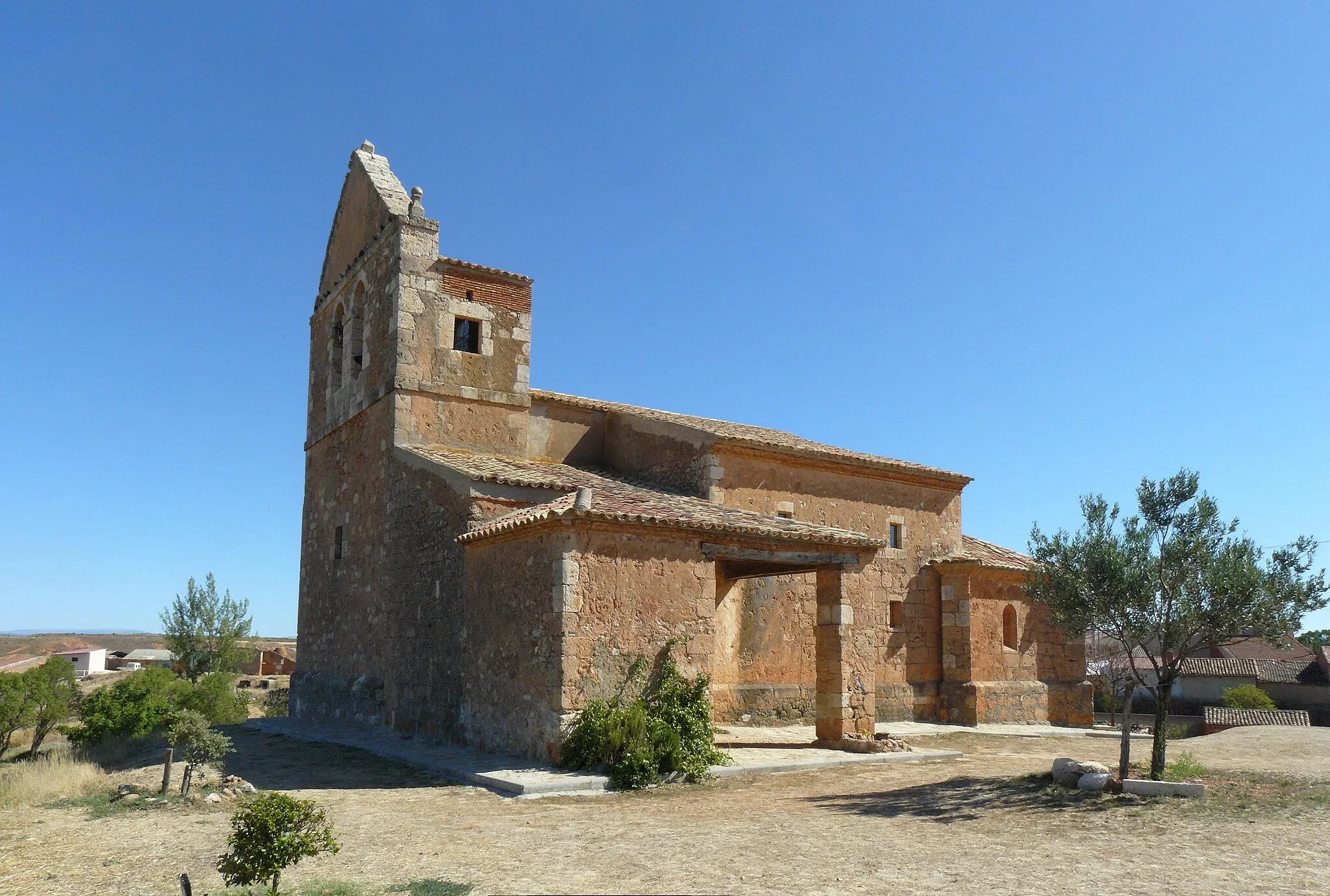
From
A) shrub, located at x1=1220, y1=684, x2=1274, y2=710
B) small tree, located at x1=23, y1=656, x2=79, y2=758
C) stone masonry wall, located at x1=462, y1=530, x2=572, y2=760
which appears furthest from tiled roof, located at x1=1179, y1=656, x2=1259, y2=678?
small tree, located at x1=23, y1=656, x2=79, y2=758

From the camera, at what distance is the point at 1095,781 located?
1098 centimetres

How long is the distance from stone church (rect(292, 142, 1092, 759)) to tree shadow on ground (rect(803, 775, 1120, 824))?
2.98 m

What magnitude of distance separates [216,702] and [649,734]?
12883 millimetres

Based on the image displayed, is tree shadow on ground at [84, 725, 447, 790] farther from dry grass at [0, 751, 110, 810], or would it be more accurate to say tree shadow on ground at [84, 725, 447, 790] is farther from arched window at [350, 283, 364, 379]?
arched window at [350, 283, 364, 379]

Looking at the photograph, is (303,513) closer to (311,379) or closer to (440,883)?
(311,379)

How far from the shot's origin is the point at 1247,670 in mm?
41594

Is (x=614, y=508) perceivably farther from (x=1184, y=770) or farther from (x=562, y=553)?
(x=1184, y=770)

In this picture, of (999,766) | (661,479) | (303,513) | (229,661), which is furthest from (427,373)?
(229,661)

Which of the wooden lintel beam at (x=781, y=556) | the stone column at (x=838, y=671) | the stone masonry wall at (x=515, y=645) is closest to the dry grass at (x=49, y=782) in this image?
the stone masonry wall at (x=515, y=645)

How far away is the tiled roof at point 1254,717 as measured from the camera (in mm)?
28062

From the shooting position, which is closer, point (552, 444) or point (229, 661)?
point (552, 444)

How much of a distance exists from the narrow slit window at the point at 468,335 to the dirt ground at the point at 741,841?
28.4 ft

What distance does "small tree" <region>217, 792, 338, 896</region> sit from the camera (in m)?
6.31

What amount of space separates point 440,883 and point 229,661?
113 feet
